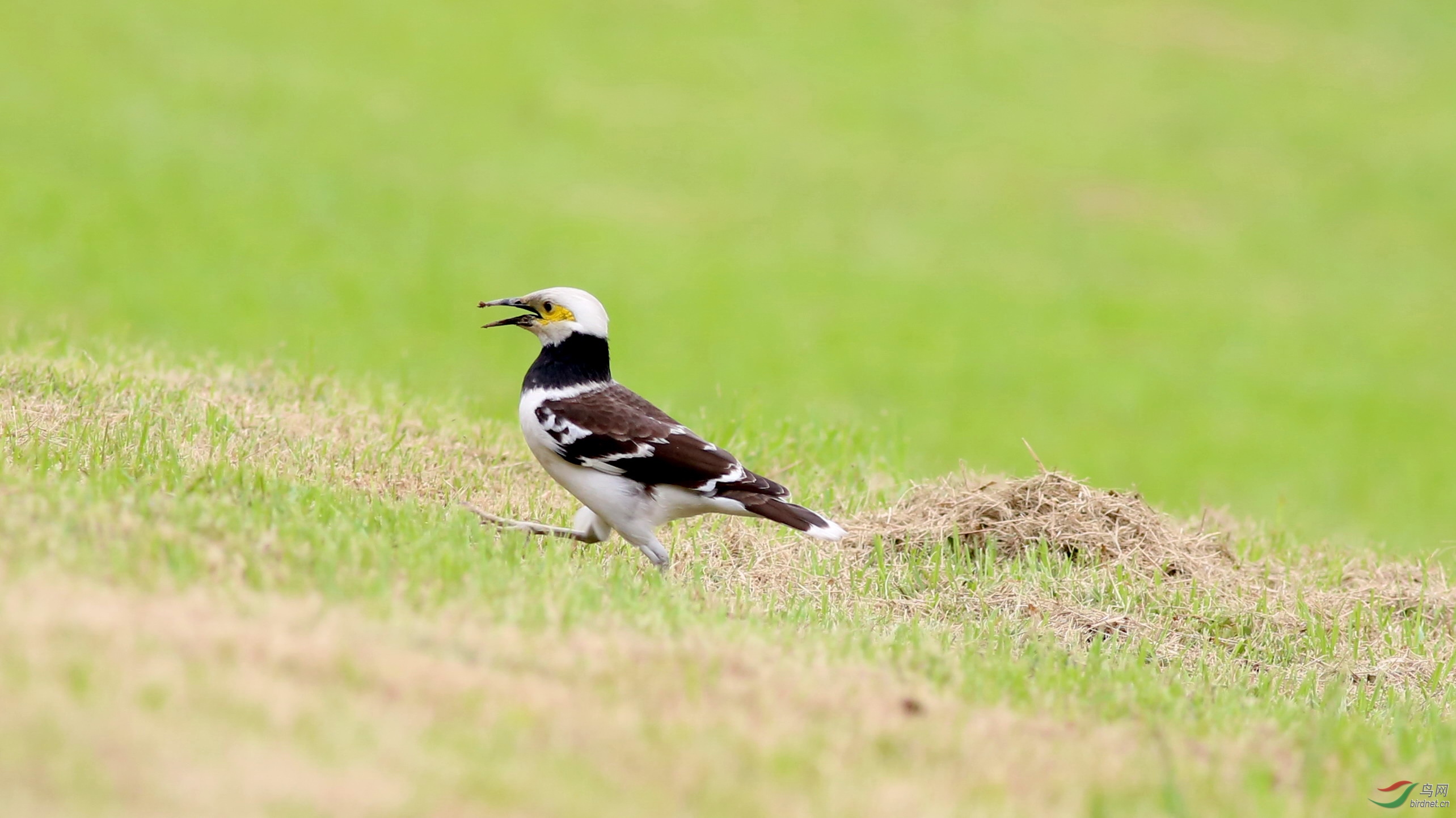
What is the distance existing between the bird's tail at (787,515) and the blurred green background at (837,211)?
4.03m

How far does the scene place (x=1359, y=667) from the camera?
25.9 ft

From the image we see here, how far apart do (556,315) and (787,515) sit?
1.72 m

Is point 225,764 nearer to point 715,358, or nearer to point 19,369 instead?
point 19,369

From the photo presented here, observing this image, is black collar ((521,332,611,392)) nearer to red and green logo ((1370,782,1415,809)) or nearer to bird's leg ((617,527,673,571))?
bird's leg ((617,527,673,571))

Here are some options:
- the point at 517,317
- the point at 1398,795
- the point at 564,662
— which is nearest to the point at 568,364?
the point at 517,317

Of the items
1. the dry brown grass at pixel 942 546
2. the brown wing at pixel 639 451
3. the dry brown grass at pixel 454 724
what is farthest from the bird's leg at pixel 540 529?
the dry brown grass at pixel 454 724

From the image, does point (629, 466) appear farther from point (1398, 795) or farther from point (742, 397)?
point (742, 397)

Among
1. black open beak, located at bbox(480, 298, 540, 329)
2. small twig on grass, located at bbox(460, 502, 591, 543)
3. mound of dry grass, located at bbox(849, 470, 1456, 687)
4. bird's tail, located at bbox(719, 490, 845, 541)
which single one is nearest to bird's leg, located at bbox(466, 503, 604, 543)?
small twig on grass, located at bbox(460, 502, 591, 543)

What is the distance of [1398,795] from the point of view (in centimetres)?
532

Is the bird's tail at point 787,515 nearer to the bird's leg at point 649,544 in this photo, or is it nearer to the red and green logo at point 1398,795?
the bird's leg at point 649,544

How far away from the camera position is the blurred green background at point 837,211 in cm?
2034

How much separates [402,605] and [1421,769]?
13.1 feet

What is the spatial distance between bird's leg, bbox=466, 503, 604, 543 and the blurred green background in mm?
3674

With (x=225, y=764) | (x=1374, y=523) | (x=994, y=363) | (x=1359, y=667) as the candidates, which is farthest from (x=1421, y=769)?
(x=994, y=363)
